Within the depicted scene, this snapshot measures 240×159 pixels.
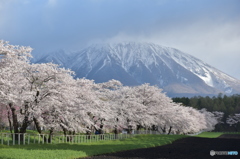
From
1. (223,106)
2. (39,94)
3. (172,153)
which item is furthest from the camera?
(223,106)

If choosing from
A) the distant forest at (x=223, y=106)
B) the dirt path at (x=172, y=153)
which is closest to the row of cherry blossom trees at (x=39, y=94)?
the dirt path at (x=172, y=153)

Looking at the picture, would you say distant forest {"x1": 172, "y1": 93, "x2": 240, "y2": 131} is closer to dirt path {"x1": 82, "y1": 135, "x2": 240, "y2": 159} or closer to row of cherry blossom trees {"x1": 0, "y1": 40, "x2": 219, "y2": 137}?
row of cherry blossom trees {"x1": 0, "y1": 40, "x2": 219, "y2": 137}

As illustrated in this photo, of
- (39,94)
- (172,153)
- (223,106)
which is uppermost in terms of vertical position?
(223,106)

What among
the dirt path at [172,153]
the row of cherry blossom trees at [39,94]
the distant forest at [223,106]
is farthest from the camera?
the distant forest at [223,106]

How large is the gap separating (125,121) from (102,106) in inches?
375

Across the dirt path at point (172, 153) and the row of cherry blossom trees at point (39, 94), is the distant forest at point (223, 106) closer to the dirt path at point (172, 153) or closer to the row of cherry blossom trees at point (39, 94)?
the row of cherry blossom trees at point (39, 94)

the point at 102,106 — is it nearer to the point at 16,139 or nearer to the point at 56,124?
the point at 56,124

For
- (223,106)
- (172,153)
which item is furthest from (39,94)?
(223,106)

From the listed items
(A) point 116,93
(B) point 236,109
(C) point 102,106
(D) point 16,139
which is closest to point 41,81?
(D) point 16,139

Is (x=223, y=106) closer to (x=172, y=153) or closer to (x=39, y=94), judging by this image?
(x=39, y=94)

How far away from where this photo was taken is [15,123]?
3145 centimetres

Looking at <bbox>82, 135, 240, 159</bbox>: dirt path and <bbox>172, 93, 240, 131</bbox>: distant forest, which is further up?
<bbox>172, 93, 240, 131</bbox>: distant forest

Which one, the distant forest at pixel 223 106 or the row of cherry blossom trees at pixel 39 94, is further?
the distant forest at pixel 223 106

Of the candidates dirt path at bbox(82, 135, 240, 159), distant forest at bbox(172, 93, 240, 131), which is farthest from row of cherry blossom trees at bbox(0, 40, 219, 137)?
distant forest at bbox(172, 93, 240, 131)
